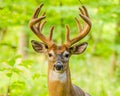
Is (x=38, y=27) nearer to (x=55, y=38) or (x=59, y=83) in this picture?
(x=59, y=83)

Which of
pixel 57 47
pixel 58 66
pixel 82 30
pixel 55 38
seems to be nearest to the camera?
pixel 58 66

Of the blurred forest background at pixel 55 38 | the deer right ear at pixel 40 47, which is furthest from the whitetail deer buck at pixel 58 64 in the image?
the blurred forest background at pixel 55 38

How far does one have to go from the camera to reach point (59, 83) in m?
6.05

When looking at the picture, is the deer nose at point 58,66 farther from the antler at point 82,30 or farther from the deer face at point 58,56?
the antler at point 82,30

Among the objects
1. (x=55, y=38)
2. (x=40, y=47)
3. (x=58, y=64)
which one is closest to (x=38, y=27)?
(x=40, y=47)

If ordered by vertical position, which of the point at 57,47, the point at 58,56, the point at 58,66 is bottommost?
the point at 58,66

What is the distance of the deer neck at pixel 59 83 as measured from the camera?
6.00 metres

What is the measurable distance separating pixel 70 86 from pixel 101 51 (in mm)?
7157

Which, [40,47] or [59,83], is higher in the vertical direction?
[40,47]

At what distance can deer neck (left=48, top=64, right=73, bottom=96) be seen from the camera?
600 cm

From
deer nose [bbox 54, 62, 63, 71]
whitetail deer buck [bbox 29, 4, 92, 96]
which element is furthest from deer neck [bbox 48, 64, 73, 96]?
deer nose [bbox 54, 62, 63, 71]

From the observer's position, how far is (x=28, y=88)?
25.7 ft

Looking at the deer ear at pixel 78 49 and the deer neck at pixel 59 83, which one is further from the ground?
the deer ear at pixel 78 49

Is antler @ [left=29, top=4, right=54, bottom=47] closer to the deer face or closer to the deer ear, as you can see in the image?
the deer face
